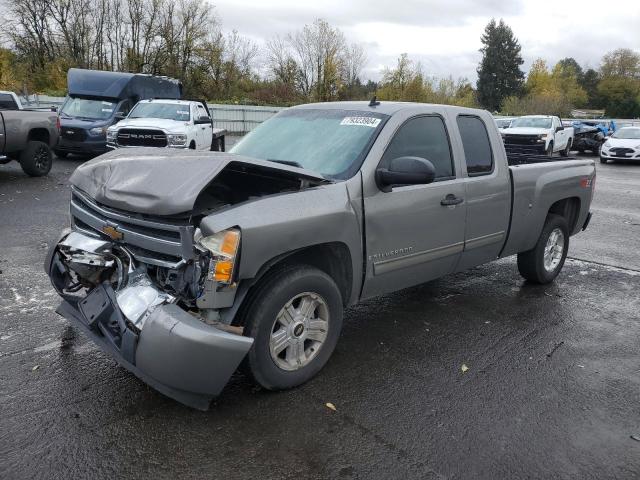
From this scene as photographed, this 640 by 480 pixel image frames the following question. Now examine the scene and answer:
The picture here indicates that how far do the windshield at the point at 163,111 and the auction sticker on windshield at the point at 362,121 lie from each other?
447 inches

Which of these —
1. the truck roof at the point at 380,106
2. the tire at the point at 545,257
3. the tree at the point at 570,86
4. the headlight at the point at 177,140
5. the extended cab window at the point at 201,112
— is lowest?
the tire at the point at 545,257

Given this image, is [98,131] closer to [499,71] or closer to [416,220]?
[416,220]

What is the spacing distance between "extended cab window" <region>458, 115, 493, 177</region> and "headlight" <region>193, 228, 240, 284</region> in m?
2.57

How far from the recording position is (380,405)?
357 cm

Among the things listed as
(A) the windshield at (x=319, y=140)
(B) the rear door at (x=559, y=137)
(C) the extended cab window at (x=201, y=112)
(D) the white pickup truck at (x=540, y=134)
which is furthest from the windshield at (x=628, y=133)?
(A) the windshield at (x=319, y=140)

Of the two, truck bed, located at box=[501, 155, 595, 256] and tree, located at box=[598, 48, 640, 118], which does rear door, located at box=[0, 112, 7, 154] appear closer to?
truck bed, located at box=[501, 155, 595, 256]

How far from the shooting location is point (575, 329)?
5016mm

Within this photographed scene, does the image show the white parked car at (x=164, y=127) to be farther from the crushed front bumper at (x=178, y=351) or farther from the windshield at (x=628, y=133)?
the windshield at (x=628, y=133)

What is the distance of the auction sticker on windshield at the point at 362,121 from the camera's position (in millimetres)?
4359

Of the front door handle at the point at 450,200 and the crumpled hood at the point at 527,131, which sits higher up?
the front door handle at the point at 450,200

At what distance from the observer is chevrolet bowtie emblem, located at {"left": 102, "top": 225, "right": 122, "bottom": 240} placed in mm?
3479

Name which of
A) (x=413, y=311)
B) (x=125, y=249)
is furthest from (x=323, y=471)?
(x=413, y=311)

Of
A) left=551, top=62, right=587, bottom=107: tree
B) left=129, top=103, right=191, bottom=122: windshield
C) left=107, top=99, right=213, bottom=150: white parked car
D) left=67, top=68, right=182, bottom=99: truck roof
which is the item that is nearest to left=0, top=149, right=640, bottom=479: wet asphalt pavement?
left=107, top=99, right=213, bottom=150: white parked car

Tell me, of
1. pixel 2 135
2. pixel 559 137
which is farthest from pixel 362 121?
pixel 559 137
